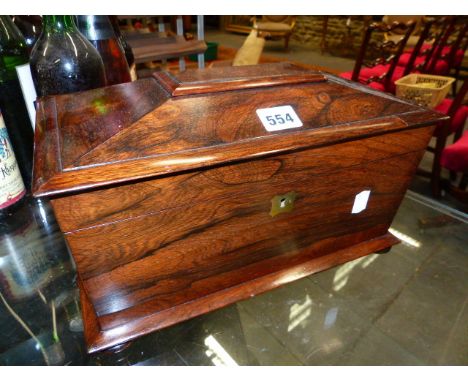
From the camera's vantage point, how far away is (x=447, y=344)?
22.7 inches

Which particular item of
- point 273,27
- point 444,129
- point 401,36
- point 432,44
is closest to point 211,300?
point 444,129

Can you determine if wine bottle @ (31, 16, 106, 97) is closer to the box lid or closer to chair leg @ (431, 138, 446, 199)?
the box lid

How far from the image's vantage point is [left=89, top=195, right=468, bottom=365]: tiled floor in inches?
21.7

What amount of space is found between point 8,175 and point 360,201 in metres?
0.72

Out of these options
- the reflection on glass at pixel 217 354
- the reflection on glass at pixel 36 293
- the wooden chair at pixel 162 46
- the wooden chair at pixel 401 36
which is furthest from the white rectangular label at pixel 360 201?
the wooden chair at pixel 401 36

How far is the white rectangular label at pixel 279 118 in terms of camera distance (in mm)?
543

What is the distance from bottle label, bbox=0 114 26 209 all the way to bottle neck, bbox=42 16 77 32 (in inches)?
7.7

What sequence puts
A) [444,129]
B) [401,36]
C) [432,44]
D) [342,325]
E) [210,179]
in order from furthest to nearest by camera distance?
[401,36] < [432,44] < [444,129] < [342,325] < [210,179]

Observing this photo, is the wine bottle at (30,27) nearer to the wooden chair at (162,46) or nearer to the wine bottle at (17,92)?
the wine bottle at (17,92)

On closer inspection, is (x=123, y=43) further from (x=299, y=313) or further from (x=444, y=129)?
(x=444, y=129)

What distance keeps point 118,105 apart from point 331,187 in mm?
420

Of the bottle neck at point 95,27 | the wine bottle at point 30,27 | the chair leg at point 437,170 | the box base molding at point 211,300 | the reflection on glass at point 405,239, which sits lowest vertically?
the chair leg at point 437,170

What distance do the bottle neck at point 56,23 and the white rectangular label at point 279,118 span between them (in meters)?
0.41

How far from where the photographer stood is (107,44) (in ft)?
2.44
